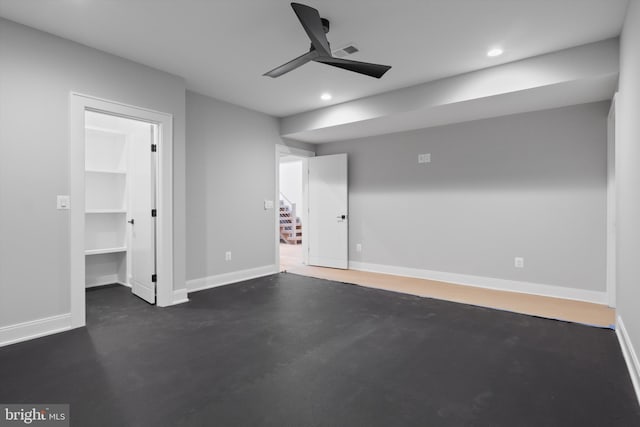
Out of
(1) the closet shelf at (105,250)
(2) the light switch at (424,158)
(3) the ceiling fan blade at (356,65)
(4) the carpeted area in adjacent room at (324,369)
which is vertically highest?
(3) the ceiling fan blade at (356,65)

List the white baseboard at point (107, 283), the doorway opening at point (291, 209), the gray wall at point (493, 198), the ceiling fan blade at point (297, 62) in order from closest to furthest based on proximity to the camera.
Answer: the ceiling fan blade at point (297, 62) → the gray wall at point (493, 198) → the white baseboard at point (107, 283) → the doorway opening at point (291, 209)

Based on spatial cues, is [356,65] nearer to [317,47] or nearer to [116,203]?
[317,47]

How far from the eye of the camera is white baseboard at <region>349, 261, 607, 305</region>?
155 inches

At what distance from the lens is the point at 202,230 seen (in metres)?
4.52

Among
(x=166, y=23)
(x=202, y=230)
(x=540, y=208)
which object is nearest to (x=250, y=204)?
(x=202, y=230)

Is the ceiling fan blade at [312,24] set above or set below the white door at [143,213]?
above

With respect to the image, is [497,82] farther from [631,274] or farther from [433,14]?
[631,274]

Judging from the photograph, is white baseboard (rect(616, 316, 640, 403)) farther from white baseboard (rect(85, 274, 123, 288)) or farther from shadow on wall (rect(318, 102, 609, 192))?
white baseboard (rect(85, 274, 123, 288))

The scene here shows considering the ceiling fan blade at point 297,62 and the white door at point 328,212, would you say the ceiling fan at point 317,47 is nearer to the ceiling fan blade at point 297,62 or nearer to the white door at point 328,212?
the ceiling fan blade at point 297,62

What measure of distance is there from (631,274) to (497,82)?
222 cm

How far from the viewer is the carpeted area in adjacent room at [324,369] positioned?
6.00 feet

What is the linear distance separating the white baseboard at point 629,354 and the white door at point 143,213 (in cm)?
423

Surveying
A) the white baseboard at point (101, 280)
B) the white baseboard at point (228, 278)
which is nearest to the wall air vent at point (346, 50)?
the white baseboard at point (228, 278)

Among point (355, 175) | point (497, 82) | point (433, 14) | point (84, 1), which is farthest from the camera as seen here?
point (355, 175)
